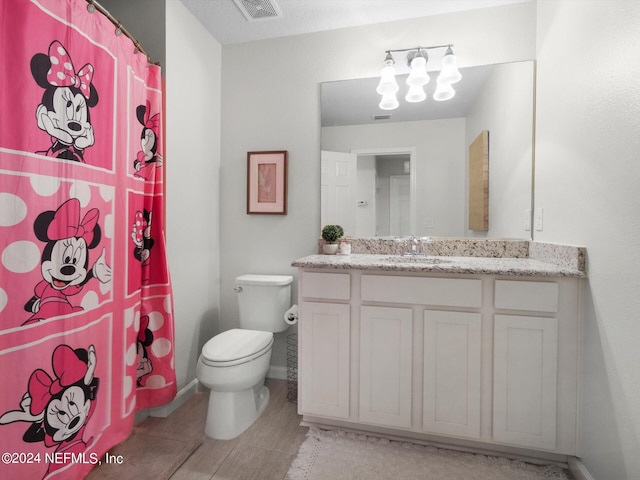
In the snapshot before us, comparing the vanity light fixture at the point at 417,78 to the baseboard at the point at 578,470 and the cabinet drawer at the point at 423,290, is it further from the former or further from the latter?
the baseboard at the point at 578,470

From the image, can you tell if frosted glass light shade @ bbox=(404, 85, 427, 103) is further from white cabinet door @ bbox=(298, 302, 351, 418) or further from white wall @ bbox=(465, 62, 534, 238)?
white cabinet door @ bbox=(298, 302, 351, 418)

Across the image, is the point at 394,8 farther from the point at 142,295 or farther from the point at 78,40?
the point at 142,295

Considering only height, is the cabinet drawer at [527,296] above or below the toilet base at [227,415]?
above

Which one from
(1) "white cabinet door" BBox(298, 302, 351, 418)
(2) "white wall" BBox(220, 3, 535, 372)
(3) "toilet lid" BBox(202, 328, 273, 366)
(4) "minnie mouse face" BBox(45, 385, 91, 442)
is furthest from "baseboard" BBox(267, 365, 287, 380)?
(4) "minnie mouse face" BBox(45, 385, 91, 442)

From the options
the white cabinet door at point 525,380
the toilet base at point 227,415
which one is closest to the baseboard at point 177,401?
the toilet base at point 227,415

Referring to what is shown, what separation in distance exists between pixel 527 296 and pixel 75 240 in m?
1.92

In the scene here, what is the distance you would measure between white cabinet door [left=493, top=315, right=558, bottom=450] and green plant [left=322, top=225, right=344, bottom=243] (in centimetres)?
103

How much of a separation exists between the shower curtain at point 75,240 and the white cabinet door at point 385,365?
107 cm

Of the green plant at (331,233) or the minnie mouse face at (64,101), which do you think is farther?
the green plant at (331,233)

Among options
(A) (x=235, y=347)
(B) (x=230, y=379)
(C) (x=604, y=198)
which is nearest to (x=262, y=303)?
(A) (x=235, y=347)

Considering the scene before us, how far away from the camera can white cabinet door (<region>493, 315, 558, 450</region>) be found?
56.3 inches

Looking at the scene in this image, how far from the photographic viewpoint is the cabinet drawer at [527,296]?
1431mm

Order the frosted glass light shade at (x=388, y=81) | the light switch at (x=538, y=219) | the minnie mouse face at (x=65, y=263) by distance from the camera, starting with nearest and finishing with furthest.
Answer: the minnie mouse face at (x=65, y=263)
the light switch at (x=538, y=219)
the frosted glass light shade at (x=388, y=81)

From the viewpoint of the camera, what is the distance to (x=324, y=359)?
1.70 meters
